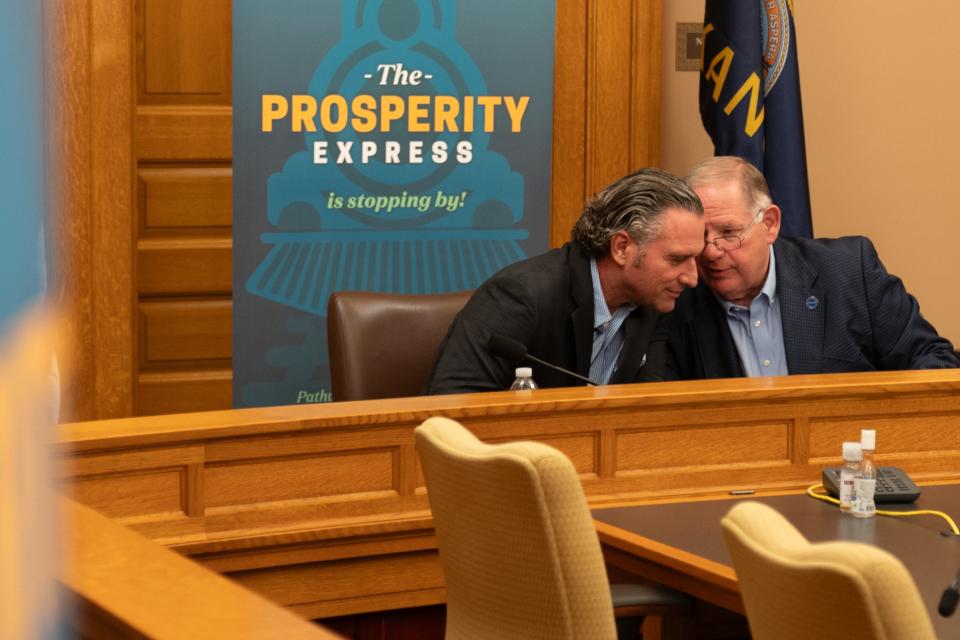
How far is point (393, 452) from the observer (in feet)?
8.38

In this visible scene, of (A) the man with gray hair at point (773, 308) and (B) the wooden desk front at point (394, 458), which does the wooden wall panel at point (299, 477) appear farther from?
(A) the man with gray hair at point (773, 308)

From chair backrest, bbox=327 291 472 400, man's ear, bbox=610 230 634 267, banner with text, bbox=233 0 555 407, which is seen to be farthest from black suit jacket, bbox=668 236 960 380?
banner with text, bbox=233 0 555 407

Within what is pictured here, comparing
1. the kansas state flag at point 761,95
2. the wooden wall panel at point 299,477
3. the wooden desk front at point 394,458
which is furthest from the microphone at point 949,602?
the kansas state flag at point 761,95

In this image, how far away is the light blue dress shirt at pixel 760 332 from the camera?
11.5ft

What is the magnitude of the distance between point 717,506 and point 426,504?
0.54 metres

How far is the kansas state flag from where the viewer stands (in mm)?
4621

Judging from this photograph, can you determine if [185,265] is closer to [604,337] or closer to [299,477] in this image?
[604,337]

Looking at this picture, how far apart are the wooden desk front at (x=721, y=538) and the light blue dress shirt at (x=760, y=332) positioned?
2.62 feet

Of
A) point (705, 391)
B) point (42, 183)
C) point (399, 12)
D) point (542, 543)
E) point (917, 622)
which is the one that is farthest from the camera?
point (399, 12)

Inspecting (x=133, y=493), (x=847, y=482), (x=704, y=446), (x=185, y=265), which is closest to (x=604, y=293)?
(x=704, y=446)

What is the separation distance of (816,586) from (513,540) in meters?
0.63

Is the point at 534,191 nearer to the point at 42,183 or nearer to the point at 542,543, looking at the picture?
the point at 542,543

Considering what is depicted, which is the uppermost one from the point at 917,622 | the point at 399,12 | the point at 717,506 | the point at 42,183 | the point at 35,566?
the point at 399,12

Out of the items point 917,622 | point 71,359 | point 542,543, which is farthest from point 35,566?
point 542,543
